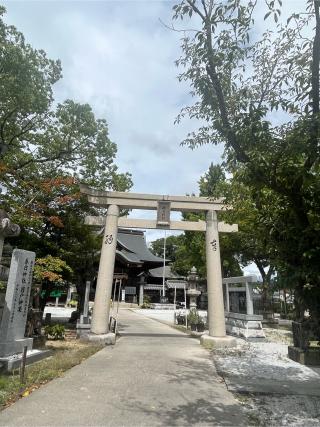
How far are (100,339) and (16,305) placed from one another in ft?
15.6

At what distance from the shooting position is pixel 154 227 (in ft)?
48.8

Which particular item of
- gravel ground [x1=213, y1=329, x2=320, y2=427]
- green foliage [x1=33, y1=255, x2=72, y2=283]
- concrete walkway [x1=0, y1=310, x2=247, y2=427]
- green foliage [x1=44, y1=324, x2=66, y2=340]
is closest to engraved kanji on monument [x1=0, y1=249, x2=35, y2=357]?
concrete walkway [x1=0, y1=310, x2=247, y2=427]

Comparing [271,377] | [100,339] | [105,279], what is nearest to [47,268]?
[105,279]

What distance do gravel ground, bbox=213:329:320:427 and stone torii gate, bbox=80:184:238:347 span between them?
69.4 inches

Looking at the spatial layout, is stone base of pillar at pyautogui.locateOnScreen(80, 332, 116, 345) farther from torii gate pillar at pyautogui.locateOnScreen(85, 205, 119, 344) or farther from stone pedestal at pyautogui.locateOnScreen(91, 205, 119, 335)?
stone pedestal at pyautogui.locateOnScreen(91, 205, 119, 335)

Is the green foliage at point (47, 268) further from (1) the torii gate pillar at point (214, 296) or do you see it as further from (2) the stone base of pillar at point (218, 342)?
(2) the stone base of pillar at point (218, 342)

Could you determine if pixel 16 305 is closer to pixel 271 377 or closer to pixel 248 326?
pixel 271 377

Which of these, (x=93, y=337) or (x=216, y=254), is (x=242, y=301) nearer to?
(x=216, y=254)

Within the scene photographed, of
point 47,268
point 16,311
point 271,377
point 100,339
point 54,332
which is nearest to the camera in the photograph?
A: point 271,377

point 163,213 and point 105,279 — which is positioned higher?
point 163,213

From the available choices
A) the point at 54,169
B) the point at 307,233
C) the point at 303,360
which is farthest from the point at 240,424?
the point at 54,169

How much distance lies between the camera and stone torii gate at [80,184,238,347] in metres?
13.3

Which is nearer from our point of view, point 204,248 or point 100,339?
point 100,339

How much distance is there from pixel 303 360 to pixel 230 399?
4821mm
